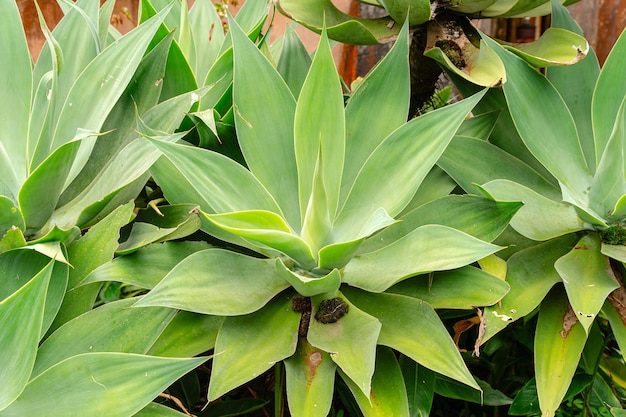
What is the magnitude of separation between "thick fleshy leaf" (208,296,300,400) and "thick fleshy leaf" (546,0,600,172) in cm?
50

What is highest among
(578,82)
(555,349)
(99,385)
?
(578,82)

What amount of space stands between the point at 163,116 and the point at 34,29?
232 centimetres

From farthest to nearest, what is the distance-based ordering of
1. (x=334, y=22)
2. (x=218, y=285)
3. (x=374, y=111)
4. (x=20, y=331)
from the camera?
(x=334, y=22) < (x=374, y=111) < (x=218, y=285) < (x=20, y=331)

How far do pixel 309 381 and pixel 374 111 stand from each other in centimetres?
35

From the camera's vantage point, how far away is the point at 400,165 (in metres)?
0.73

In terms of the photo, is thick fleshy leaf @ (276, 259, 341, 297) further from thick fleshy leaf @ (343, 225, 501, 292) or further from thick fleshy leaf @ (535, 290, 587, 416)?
thick fleshy leaf @ (535, 290, 587, 416)

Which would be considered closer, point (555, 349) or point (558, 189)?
point (555, 349)

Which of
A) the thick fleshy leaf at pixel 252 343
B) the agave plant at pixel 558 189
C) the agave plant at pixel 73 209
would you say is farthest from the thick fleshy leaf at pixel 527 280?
the agave plant at pixel 73 209

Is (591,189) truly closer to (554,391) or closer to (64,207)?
(554,391)

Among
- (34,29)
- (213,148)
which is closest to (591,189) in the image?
(213,148)

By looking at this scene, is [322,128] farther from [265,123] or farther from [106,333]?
[106,333]

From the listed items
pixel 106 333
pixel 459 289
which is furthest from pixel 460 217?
pixel 106 333

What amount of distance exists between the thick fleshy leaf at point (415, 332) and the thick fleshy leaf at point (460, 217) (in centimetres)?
7

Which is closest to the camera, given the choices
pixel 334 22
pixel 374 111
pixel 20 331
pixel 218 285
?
pixel 20 331
